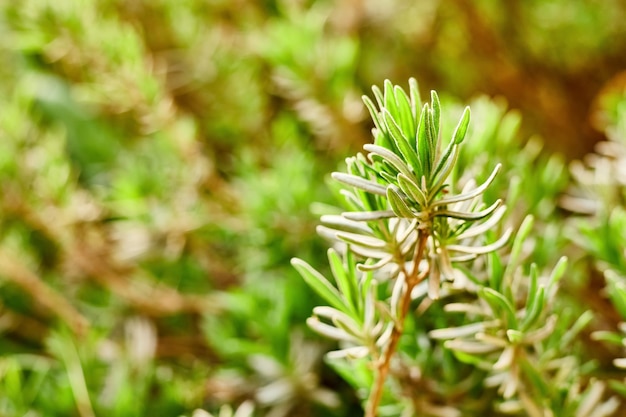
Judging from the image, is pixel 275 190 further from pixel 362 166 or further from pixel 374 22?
pixel 374 22

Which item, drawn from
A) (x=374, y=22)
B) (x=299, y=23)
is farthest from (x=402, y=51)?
(x=299, y=23)

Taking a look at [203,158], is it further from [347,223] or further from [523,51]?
[523,51]

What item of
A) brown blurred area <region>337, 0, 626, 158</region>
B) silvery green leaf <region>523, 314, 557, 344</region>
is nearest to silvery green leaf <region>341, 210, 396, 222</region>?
silvery green leaf <region>523, 314, 557, 344</region>

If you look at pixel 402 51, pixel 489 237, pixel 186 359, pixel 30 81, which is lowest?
pixel 186 359

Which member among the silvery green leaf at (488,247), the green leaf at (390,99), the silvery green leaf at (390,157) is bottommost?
the silvery green leaf at (488,247)

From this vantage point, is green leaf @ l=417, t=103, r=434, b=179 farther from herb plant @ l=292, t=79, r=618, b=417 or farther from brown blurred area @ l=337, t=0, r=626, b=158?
brown blurred area @ l=337, t=0, r=626, b=158

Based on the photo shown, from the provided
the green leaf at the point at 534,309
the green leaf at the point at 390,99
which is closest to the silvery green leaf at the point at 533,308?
the green leaf at the point at 534,309

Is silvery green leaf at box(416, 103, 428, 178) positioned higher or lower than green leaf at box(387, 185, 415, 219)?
higher

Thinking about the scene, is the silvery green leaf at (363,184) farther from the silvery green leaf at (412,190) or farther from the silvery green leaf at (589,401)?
the silvery green leaf at (589,401)
